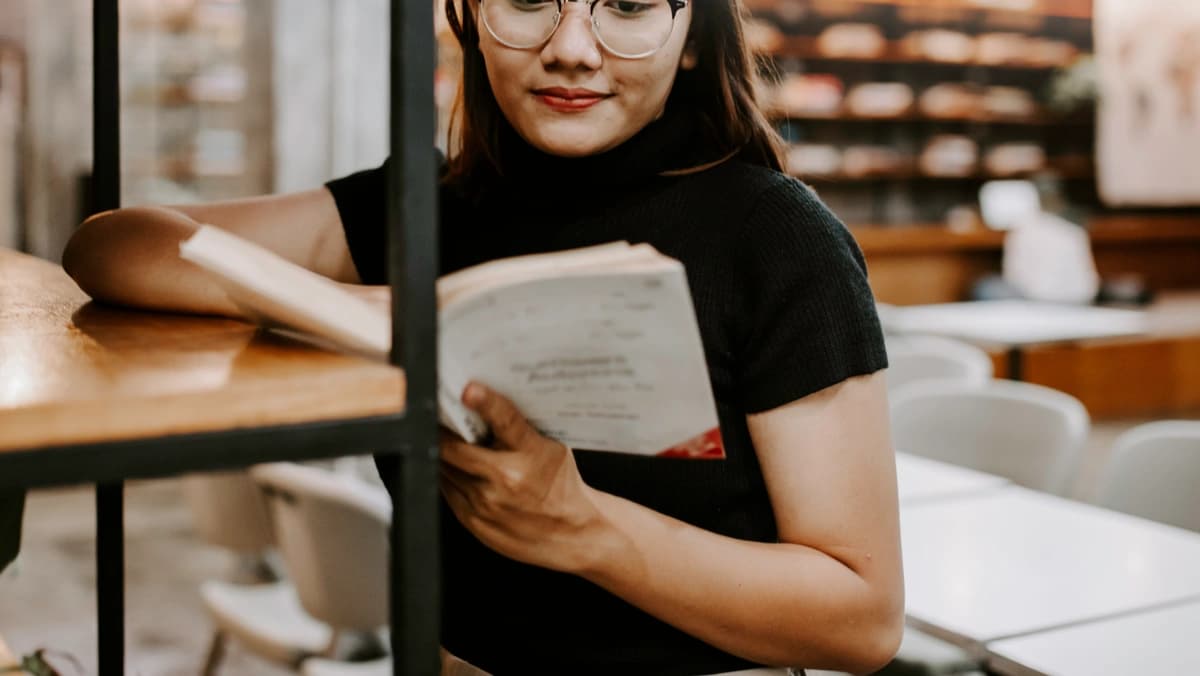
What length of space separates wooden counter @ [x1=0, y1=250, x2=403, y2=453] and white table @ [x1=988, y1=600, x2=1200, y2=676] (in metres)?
1.24

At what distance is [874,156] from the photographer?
970 cm

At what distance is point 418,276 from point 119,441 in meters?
0.16

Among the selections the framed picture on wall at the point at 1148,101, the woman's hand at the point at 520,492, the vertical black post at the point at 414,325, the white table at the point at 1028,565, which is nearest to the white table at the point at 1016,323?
the white table at the point at 1028,565

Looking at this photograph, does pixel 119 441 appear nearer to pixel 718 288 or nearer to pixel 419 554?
pixel 419 554

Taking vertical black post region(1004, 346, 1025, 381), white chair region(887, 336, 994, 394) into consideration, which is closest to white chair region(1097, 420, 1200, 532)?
white chair region(887, 336, 994, 394)

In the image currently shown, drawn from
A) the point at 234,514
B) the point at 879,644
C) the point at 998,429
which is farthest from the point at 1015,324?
the point at 879,644

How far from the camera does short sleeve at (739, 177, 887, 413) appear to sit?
37.5 inches

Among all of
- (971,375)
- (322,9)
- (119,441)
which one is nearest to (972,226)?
(971,375)

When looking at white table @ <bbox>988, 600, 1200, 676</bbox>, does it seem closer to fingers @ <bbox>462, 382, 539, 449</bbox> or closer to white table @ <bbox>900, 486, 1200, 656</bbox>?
white table @ <bbox>900, 486, 1200, 656</bbox>

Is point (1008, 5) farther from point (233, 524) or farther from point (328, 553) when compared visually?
point (328, 553)

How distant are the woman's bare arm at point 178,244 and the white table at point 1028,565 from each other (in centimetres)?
105

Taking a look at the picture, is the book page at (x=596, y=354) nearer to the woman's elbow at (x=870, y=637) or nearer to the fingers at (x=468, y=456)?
the fingers at (x=468, y=456)

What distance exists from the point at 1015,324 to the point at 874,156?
4.91 m

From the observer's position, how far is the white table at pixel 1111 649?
1562 mm
